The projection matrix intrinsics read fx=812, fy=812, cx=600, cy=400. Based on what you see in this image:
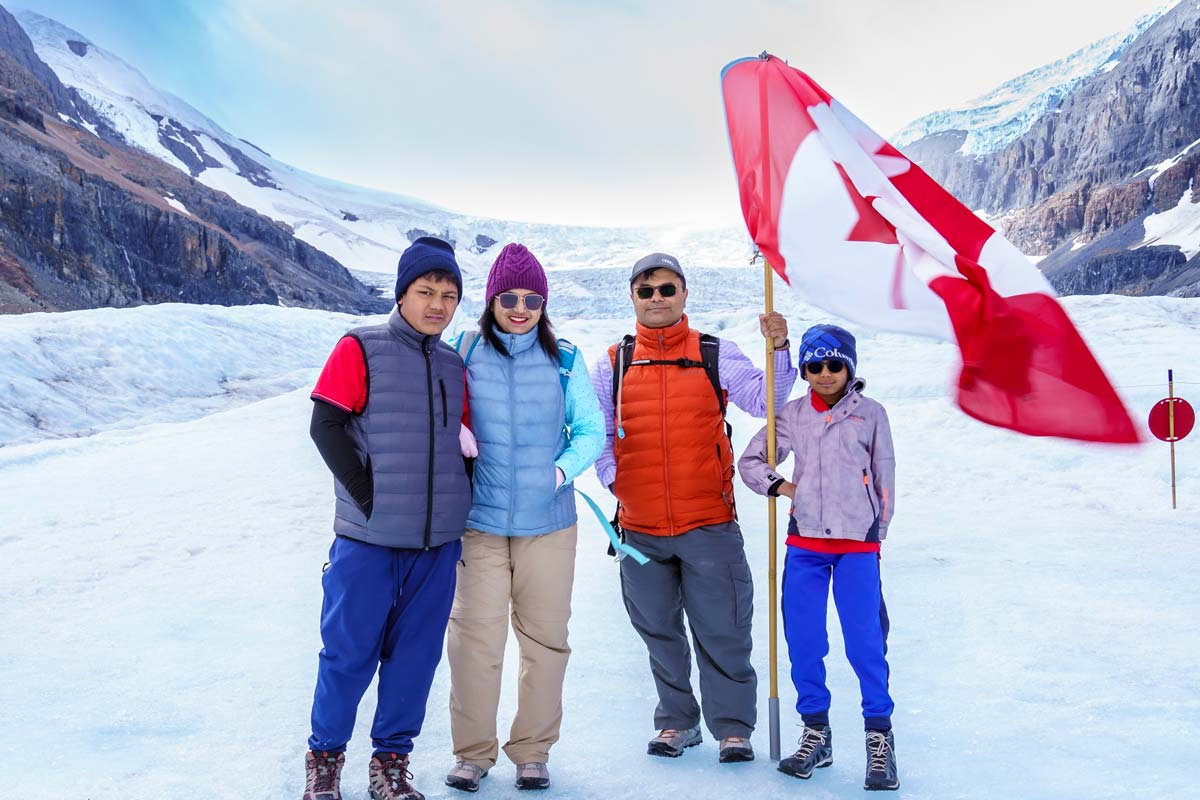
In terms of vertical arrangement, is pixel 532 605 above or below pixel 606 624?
above

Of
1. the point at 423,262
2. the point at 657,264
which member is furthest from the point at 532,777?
the point at 657,264

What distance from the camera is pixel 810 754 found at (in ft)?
8.71

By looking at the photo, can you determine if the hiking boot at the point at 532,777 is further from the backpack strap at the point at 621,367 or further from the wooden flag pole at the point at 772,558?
the backpack strap at the point at 621,367

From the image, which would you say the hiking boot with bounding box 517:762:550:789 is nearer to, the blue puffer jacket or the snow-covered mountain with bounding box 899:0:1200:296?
the blue puffer jacket

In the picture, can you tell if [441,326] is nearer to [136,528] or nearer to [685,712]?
[685,712]

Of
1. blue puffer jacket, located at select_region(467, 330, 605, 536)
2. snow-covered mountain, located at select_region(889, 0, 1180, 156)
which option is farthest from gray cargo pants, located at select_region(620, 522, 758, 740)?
snow-covered mountain, located at select_region(889, 0, 1180, 156)

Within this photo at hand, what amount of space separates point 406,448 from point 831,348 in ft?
5.01

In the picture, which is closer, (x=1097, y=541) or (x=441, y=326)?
(x=441, y=326)

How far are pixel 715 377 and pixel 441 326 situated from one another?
1.01 metres

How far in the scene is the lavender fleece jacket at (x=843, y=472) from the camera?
2791mm

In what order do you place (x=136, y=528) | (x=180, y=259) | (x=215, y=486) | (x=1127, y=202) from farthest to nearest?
(x=1127, y=202)
(x=180, y=259)
(x=215, y=486)
(x=136, y=528)

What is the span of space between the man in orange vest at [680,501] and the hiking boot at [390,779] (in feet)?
2.79

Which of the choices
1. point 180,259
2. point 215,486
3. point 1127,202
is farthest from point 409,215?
point 215,486

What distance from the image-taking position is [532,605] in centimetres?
271
